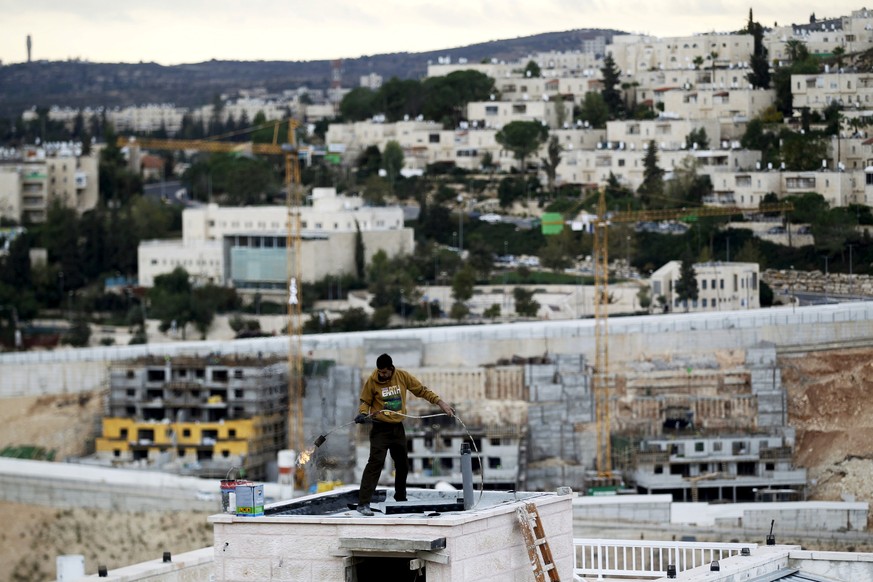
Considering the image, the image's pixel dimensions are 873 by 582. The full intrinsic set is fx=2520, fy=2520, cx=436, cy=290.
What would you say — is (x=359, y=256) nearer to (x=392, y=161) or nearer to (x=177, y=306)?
(x=177, y=306)

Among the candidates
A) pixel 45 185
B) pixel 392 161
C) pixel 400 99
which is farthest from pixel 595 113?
pixel 45 185

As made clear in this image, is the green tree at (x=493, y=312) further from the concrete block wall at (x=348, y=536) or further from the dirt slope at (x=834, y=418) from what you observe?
the concrete block wall at (x=348, y=536)

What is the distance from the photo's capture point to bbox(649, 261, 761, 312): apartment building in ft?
174

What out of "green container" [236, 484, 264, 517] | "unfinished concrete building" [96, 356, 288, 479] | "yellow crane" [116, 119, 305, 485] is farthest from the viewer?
"yellow crane" [116, 119, 305, 485]

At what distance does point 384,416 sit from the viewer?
38.0 ft

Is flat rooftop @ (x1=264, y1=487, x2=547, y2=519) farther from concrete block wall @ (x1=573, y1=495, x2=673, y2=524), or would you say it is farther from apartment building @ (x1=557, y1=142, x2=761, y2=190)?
apartment building @ (x1=557, y1=142, x2=761, y2=190)

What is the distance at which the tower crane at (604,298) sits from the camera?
147 feet

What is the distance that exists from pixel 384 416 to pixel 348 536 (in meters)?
0.76

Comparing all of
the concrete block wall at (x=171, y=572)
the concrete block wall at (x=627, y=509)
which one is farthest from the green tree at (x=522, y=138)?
the concrete block wall at (x=171, y=572)

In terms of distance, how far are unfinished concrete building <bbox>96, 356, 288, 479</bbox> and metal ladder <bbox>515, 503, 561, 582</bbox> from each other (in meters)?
34.0

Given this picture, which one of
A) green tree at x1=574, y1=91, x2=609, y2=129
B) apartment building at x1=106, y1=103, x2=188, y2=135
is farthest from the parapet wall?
apartment building at x1=106, y1=103, x2=188, y2=135

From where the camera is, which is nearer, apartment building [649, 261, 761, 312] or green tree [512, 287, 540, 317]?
apartment building [649, 261, 761, 312]

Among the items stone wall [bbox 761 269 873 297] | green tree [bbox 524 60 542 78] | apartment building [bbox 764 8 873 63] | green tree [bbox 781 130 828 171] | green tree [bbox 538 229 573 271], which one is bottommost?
stone wall [bbox 761 269 873 297]

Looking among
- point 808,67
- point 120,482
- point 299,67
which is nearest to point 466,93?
point 808,67
